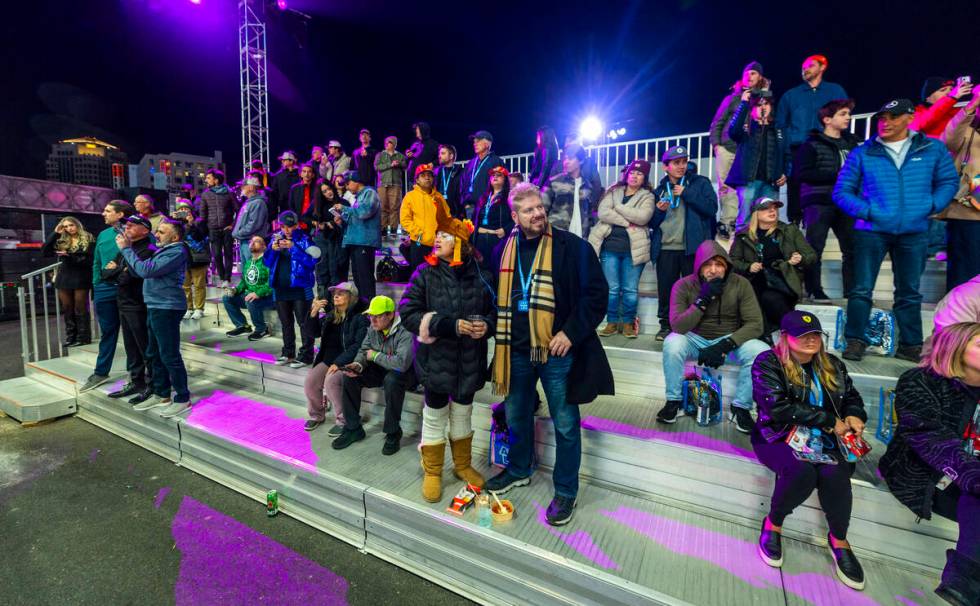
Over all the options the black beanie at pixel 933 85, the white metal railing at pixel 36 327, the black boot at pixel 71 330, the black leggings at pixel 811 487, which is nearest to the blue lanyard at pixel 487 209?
the black leggings at pixel 811 487

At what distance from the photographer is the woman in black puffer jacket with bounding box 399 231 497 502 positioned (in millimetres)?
2754

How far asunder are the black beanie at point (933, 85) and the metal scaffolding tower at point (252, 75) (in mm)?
14872

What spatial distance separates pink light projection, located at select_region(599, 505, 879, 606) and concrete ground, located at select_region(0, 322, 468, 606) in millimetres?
1162

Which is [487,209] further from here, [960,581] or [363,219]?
[960,581]

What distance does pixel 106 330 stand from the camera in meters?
5.09

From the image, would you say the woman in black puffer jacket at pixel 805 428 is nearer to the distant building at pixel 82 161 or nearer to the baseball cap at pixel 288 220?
the baseball cap at pixel 288 220

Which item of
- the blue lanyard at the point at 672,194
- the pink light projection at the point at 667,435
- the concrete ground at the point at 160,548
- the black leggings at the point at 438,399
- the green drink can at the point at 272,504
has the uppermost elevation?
the blue lanyard at the point at 672,194

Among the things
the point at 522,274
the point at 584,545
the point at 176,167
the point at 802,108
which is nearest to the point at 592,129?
the point at 802,108

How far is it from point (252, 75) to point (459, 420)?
1565 centimetres

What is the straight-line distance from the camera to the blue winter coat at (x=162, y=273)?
4.07 meters

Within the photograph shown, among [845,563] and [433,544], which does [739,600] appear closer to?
[845,563]

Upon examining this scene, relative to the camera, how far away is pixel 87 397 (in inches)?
196

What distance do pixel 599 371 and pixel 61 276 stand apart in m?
8.02

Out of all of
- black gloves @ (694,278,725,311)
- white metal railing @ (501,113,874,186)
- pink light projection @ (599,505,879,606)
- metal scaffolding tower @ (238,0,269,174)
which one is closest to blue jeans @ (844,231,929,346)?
black gloves @ (694,278,725,311)
